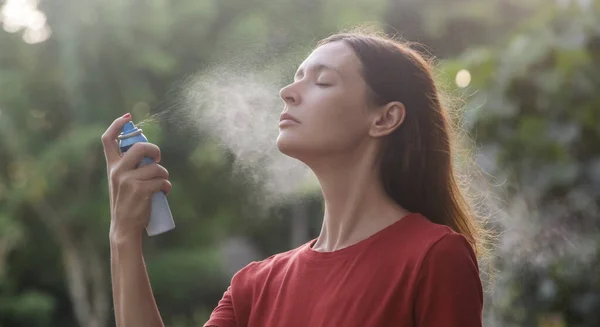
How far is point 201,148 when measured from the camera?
4.65 metres

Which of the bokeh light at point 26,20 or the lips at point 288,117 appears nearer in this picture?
the lips at point 288,117

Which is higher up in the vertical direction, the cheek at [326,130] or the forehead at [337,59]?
the forehead at [337,59]

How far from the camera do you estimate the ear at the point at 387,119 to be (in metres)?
1.42

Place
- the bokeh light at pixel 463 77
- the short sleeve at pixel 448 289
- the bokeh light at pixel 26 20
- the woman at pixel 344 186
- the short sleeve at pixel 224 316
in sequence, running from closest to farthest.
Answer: the short sleeve at pixel 448 289 < the woman at pixel 344 186 < the short sleeve at pixel 224 316 < the bokeh light at pixel 463 77 < the bokeh light at pixel 26 20

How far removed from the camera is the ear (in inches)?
55.8

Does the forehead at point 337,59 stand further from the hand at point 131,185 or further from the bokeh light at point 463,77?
the bokeh light at point 463,77

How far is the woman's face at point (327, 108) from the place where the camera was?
1.37 metres

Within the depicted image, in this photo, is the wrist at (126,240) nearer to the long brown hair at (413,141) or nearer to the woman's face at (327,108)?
the woman's face at (327,108)

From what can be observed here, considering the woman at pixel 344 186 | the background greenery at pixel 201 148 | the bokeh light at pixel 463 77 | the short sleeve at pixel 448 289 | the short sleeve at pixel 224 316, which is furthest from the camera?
the bokeh light at pixel 463 77

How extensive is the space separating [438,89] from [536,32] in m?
2.45

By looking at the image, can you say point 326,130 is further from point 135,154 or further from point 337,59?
point 135,154

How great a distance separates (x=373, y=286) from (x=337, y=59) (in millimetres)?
360

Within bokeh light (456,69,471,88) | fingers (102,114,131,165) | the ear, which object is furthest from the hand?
bokeh light (456,69,471,88)

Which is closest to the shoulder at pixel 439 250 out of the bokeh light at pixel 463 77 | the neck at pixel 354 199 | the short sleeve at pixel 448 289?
the short sleeve at pixel 448 289
